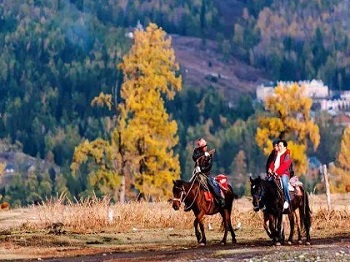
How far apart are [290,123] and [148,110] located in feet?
39.5

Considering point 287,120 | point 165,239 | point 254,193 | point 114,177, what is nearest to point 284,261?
point 254,193

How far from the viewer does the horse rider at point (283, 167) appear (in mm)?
26219

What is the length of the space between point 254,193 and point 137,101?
29.5 metres

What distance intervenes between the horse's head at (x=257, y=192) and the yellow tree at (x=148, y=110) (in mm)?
28468

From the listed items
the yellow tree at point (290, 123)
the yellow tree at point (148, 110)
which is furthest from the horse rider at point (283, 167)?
the yellow tree at point (290, 123)

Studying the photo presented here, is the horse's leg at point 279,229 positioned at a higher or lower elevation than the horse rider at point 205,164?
lower

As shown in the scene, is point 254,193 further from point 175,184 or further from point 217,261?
point 217,261

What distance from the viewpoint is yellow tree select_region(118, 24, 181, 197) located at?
180ft

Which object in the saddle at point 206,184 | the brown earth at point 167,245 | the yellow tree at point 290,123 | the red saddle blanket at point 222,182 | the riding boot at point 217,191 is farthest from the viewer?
the yellow tree at point 290,123

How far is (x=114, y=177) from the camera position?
179 ft

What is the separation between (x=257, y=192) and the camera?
25828 millimetres

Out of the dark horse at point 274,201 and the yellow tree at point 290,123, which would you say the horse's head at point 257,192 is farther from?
the yellow tree at point 290,123

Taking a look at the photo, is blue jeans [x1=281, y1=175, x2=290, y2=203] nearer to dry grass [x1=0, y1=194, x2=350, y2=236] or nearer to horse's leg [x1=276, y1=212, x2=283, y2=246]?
horse's leg [x1=276, y1=212, x2=283, y2=246]

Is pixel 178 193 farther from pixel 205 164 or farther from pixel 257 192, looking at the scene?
pixel 257 192
